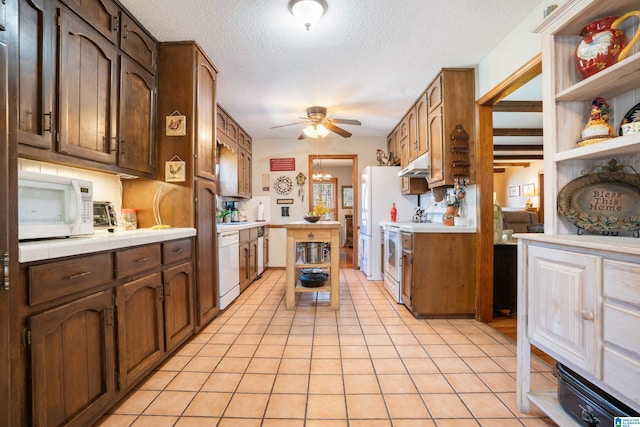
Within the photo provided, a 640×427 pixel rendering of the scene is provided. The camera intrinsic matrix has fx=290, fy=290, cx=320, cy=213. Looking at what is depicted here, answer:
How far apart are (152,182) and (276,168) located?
316 centimetres

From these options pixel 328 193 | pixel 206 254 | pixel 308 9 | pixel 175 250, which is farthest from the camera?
pixel 328 193

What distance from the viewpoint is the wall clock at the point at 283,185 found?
5.38 m

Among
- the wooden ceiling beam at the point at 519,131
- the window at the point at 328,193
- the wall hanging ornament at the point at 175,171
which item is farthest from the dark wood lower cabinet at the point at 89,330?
the window at the point at 328,193

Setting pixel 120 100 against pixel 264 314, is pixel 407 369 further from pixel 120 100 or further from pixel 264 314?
pixel 120 100

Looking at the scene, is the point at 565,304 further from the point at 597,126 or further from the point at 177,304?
the point at 177,304

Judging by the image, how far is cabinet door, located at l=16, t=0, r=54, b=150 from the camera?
1.30 m

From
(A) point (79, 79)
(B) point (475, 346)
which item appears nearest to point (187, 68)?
(A) point (79, 79)

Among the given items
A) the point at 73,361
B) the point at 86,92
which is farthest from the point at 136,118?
the point at 73,361

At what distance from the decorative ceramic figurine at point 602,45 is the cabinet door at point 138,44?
8.78 feet

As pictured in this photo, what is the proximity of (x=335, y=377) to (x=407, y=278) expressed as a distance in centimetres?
152

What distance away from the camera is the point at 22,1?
1308 millimetres

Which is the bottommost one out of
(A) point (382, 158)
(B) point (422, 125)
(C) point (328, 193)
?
(C) point (328, 193)

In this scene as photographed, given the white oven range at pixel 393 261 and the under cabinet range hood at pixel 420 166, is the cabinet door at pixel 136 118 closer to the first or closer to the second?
the white oven range at pixel 393 261

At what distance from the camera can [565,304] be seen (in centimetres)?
Result: 123
